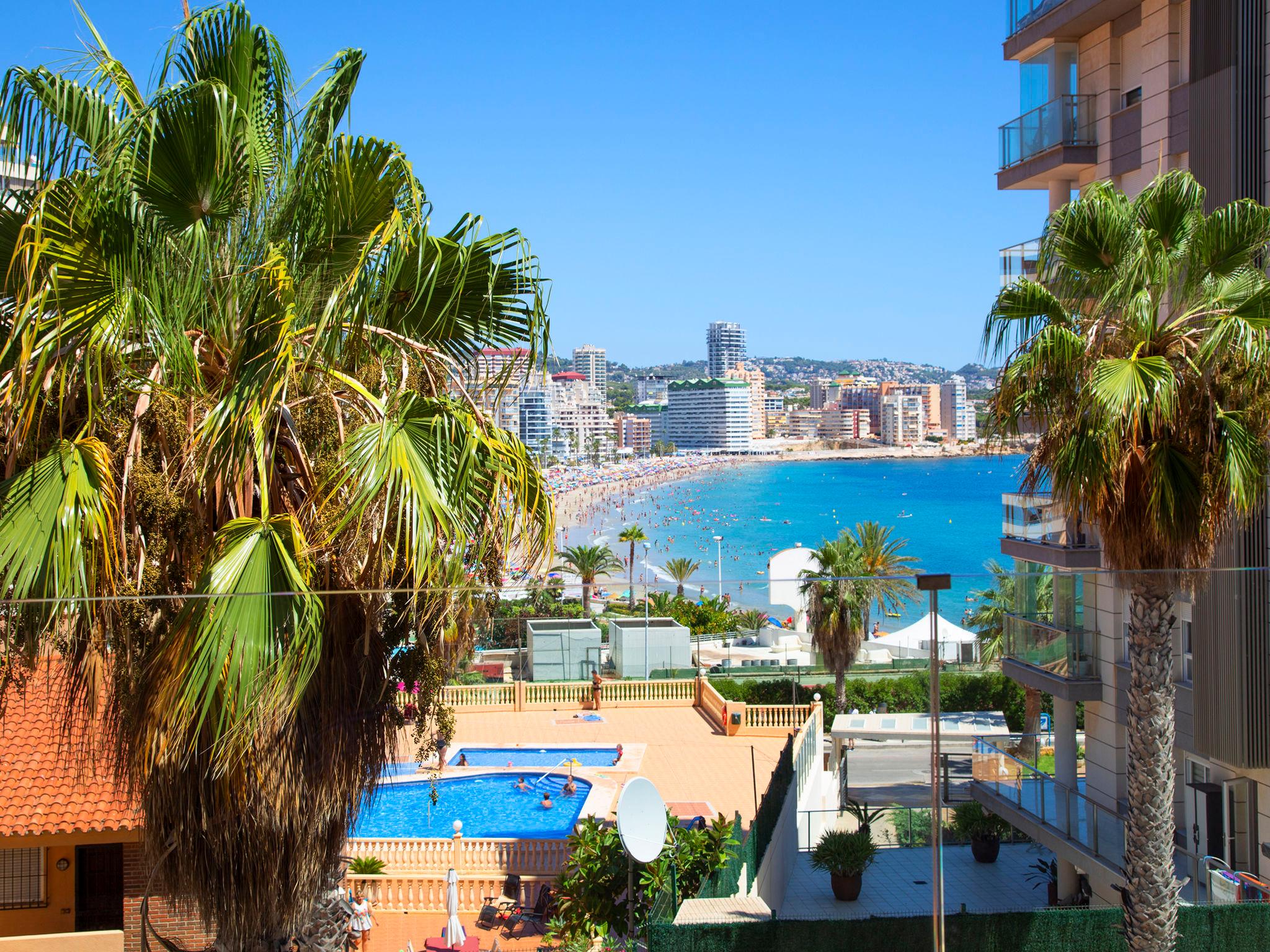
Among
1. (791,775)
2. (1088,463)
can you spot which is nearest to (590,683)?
(791,775)

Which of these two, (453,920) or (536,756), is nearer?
(453,920)

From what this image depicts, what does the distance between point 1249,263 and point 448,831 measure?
1878 cm

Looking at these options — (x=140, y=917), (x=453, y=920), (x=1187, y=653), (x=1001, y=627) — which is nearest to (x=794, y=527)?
(x=1001, y=627)

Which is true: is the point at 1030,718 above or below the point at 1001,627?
below

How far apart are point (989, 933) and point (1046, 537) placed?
19.4 feet

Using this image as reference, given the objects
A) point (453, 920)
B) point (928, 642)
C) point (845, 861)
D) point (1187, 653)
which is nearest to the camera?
point (1187, 653)

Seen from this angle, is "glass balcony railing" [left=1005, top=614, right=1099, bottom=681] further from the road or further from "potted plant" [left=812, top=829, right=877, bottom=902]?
the road

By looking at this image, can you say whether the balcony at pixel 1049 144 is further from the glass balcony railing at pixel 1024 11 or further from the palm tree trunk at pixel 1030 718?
the palm tree trunk at pixel 1030 718

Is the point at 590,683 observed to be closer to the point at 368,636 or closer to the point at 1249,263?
the point at 1249,263

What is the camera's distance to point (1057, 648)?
15.4 meters

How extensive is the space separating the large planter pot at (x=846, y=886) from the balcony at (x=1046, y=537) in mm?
5282

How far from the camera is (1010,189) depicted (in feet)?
53.1

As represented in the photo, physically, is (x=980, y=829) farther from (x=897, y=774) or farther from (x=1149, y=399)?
(x=1149, y=399)

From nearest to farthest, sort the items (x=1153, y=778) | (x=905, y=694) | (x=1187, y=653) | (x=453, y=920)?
(x=1153, y=778), (x=1187, y=653), (x=453, y=920), (x=905, y=694)
